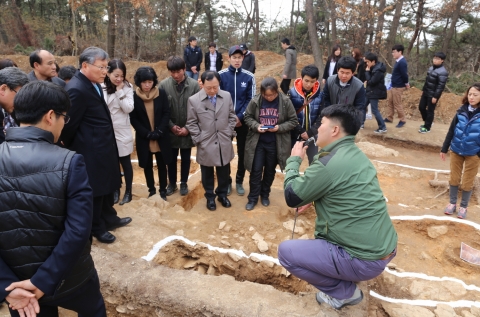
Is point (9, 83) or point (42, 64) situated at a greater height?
point (42, 64)

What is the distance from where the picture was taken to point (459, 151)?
4.25 meters

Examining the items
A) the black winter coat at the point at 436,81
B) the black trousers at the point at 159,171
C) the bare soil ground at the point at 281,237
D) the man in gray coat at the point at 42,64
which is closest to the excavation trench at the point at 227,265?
the bare soil ground at the point at 281,237

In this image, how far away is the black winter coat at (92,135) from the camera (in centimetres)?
286

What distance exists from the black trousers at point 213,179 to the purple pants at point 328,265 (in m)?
2.12

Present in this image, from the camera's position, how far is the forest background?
14.0m

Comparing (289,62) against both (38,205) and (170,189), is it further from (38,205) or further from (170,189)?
(38,205)

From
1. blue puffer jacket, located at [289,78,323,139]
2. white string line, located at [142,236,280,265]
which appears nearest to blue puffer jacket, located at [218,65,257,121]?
blue puffer jacket, located at [289,78,323,139]

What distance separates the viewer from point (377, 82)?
7496 mm

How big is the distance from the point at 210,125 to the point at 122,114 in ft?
3.73

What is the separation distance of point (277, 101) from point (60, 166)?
3.03 m

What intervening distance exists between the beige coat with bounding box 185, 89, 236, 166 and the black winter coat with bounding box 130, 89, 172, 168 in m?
0.38

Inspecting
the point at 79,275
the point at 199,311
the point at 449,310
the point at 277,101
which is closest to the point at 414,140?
the point at 277,101

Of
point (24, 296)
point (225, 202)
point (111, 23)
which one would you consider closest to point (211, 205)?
point (225, 202)

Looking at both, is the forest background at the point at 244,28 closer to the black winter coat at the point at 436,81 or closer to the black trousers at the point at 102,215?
the black winter coat at the point at 436,81
